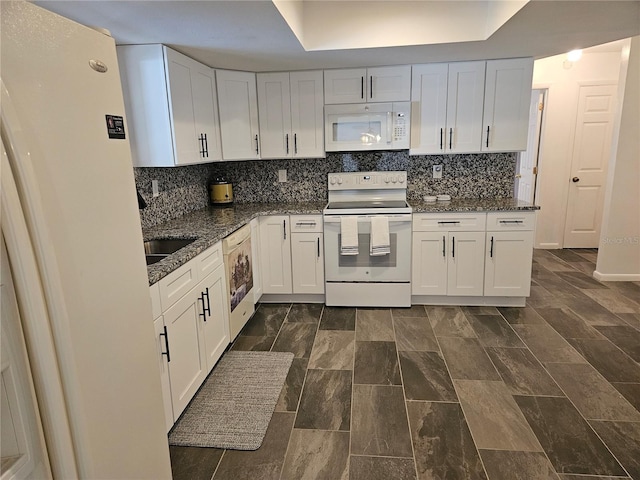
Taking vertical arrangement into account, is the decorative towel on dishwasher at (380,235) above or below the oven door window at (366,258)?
above

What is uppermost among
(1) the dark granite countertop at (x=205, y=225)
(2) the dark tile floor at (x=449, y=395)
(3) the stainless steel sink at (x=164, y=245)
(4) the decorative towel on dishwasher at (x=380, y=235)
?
(1) the dark granite countertop at (x=205, y=225)

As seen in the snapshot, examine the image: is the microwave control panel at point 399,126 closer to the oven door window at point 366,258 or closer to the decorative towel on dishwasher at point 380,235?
the decorative towel on dishwasher at point 380,235

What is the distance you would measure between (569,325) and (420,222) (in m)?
1.42

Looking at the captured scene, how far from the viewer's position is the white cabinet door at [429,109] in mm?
3398

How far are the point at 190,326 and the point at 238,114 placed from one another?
2.11 metres

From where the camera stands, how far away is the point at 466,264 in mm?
3426

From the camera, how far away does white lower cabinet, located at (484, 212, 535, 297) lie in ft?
10.8

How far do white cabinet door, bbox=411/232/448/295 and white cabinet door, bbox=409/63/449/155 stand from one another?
79cm

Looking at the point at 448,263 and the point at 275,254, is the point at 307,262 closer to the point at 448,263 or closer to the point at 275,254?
the point at 275,254

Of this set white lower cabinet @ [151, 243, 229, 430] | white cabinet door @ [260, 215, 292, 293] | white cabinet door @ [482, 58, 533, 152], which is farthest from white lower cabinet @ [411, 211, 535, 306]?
white lower cabinet @ [151, 243, 229, 430]

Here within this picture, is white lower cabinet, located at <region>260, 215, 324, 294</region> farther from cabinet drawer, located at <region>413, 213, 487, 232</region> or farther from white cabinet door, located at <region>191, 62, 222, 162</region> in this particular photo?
cabinet drawer, located at <region>413, 213, 487, 232</region>

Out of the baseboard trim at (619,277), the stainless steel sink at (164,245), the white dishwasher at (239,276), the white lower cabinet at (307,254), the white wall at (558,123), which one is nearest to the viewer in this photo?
the stainless steel sink at (164,245)

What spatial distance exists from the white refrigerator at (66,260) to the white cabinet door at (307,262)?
7.46 feet

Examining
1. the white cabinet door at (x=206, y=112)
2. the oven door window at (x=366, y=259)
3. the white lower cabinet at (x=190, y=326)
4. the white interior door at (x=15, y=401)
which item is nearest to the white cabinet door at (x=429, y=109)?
the oven door window at (x=366, y=259)
